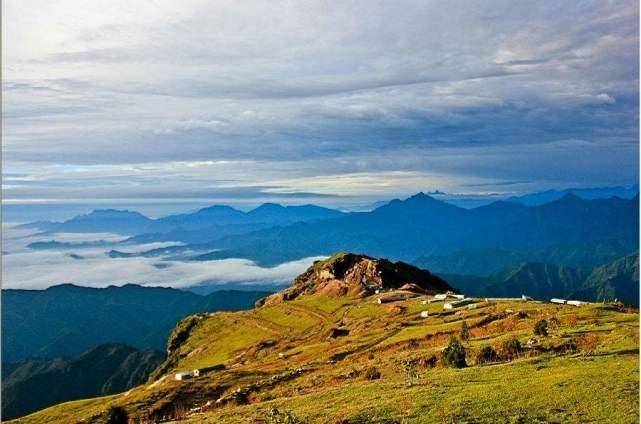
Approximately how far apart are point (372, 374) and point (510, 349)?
8.84 m

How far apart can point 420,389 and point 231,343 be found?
162 metres

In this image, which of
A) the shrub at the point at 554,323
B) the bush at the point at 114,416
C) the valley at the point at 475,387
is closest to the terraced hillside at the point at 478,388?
the valley at the point at 475,387

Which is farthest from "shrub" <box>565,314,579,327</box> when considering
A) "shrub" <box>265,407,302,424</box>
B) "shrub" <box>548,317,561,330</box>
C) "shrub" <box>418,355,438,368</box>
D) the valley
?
"shrub" <box>265,407,302,424</box>

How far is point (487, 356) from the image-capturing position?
37000 millimetres

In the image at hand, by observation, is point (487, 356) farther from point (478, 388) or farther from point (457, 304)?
point (457, 304)

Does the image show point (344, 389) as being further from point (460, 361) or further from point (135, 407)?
point (135, 407)

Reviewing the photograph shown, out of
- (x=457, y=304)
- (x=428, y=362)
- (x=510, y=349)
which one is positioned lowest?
(x=457, y=304)

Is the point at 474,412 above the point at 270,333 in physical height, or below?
above

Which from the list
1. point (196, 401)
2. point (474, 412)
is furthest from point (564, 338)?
point (196, 401)

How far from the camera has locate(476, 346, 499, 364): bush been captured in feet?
120

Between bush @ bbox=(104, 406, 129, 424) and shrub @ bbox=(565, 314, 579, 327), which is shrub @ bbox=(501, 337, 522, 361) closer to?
shrub @ bbox=(565, 314, 579, 327)

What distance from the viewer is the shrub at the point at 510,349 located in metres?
36.5

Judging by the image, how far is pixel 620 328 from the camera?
40531mm

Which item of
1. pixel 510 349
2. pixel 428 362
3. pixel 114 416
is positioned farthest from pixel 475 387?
pixel 114 416
